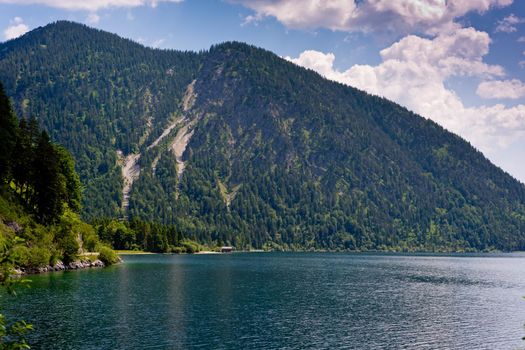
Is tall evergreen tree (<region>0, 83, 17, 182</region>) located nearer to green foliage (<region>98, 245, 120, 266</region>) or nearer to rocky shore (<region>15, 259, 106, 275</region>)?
rocky shore (<region>15, 259, 106, 275</region>)

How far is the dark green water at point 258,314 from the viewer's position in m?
66.2

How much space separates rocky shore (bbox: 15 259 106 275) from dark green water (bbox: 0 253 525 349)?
16.2 ft

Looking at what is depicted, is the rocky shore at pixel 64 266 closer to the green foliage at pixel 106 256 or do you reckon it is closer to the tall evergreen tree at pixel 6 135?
the green foliage at pixel 106 256

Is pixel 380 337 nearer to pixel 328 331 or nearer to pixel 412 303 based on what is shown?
pixel 328 331

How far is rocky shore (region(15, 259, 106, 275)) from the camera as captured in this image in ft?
418

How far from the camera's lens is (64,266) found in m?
144

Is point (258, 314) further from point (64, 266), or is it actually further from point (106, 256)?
point (106, 256)

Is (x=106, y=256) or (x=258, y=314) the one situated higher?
(x=106, y=256)

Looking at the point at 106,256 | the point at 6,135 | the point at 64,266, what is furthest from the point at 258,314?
the point at 106,256

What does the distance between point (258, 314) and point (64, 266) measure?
79.0 meters

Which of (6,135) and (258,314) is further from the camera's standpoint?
(6,135)

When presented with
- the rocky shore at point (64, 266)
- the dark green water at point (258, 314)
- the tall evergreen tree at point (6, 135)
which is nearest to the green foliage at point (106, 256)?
the rocky shore at point (64, 266)

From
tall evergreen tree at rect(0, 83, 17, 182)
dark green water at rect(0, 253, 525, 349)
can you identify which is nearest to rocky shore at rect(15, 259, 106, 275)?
dark green water at rect(0, 253, 525, 349)

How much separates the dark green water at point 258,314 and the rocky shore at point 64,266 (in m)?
4.92
